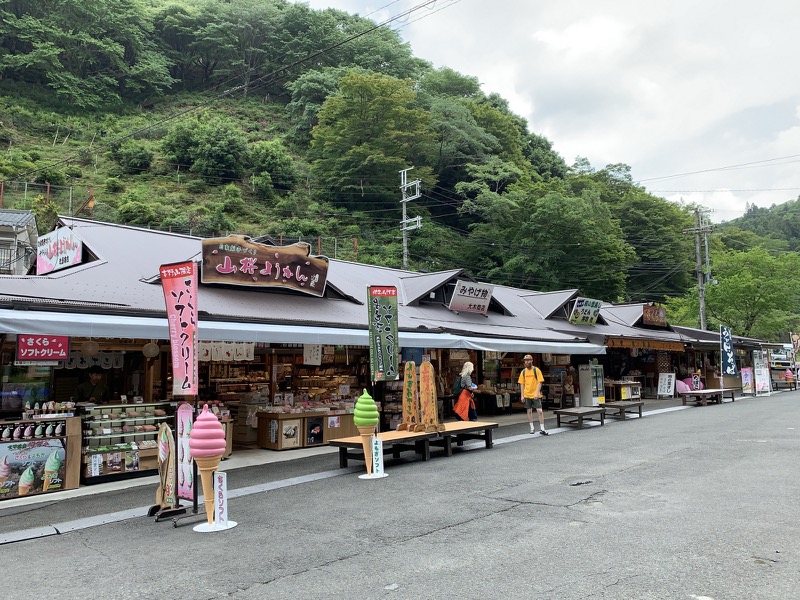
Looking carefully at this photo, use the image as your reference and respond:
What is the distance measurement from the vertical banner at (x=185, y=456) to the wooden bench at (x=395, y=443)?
289 centimetres

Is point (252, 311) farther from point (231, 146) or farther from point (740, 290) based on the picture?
point (231, 146)

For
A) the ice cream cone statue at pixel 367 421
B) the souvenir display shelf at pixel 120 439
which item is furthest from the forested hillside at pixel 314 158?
the ice cream cone statue at pixel 367 421

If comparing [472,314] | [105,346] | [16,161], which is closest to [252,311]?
[105,346]

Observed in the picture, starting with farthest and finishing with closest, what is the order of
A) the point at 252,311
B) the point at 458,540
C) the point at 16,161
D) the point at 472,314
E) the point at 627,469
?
the point at 16,161 → the point at 472,314 → the point at 252,311 → the point at 627,469 → the point at 458,540

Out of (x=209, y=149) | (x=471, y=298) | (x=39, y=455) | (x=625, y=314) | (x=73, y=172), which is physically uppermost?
(x=209, y=149)

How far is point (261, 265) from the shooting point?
1130 centimetres

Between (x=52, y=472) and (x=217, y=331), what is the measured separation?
291 cm

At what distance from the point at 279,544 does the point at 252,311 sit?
549 cm

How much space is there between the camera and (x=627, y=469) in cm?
791

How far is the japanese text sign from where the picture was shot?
354 inches

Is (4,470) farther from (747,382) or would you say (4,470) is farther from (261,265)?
(747,382)

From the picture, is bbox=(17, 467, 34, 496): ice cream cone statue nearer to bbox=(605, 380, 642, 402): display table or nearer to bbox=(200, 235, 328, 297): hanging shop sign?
bbox=(200, 235, 328, 297): hanging shop sign

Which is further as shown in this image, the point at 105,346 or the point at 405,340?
the point at 405,340

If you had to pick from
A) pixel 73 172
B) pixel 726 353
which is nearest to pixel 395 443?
pixel 726 353
